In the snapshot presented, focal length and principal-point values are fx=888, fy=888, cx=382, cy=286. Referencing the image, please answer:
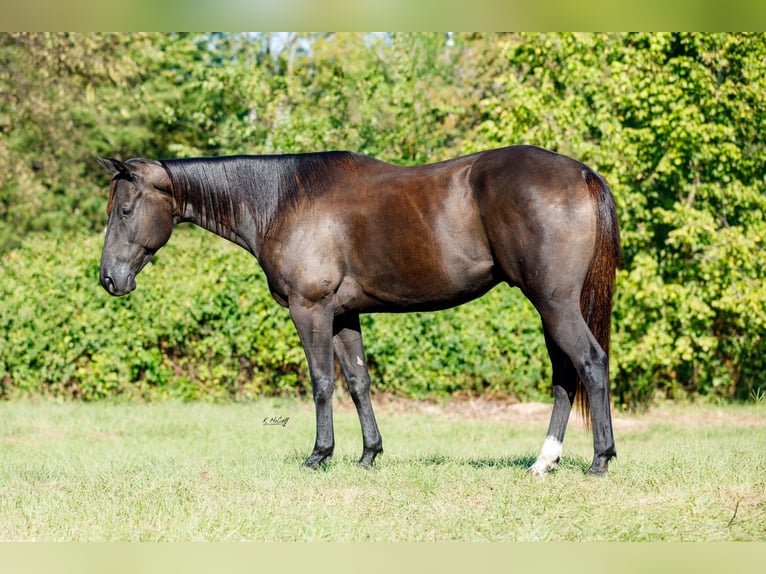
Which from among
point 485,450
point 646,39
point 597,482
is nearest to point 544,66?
point 646,39

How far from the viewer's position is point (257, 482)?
19.9 ft

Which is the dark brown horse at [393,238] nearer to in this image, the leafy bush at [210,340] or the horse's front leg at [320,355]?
the horse's front leg at [320,355]

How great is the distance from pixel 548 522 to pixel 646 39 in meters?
9.01

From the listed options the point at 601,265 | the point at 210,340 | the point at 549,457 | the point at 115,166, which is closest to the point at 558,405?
the point at 549,457

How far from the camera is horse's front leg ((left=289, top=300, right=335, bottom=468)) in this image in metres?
6.50

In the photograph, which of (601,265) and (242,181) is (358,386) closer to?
(242,181)

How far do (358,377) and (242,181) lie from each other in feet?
5.75

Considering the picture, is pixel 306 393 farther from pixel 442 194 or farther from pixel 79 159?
pixel 79 159

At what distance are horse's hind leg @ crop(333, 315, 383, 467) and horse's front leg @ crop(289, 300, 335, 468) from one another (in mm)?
198

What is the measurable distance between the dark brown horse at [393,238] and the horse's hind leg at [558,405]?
0.03 feet

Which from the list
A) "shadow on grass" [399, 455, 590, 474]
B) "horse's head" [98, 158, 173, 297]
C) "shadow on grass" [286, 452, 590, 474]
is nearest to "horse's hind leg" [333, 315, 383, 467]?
"shadow on grass" [286, 452, 590, 474]

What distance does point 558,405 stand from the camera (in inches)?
251

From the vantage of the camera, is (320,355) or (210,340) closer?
(320,355)

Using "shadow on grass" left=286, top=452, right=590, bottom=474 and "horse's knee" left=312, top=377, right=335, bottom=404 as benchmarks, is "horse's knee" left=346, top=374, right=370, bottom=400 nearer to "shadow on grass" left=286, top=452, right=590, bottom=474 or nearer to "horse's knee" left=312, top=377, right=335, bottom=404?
"horse's knee" left=312, top=377, right=335, bottom=404
